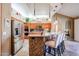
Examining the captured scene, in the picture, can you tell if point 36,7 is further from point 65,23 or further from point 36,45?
point 65,23

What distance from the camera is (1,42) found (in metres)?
4.33

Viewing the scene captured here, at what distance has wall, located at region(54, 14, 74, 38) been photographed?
43.1ft

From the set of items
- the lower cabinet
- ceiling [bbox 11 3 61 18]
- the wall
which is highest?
ceiling [bbox 11 3 61 18]

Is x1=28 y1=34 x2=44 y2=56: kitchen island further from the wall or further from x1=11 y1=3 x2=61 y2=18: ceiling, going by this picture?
the wall

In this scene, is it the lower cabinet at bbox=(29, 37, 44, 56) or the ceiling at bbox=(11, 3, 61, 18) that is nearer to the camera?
the lower cabinet at bbox=(29, 37, 44, 56)

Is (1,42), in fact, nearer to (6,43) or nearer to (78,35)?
(6,43)

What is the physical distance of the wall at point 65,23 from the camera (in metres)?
13.1

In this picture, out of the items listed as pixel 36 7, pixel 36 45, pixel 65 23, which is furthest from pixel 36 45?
pixel 65 23

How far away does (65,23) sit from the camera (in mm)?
13469

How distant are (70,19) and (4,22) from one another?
9.78 metres

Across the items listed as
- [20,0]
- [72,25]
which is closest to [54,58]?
[20,0]

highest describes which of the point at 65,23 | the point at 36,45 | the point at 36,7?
the point at 36,7

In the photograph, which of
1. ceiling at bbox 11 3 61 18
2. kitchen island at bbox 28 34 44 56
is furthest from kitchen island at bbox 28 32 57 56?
ceiling at bbox 11 3 61 18

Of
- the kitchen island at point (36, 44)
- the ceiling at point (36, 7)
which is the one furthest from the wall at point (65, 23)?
the kitchen island at point (36, 44)
